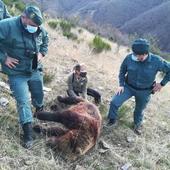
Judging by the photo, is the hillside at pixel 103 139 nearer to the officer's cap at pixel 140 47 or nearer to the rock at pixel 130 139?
the rock at pixel 130 139

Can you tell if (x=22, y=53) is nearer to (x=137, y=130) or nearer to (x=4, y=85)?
(x=4, y=85)

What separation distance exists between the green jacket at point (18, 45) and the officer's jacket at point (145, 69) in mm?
1446

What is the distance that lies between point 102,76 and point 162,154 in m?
3.02

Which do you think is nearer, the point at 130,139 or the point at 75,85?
the point at 130,139

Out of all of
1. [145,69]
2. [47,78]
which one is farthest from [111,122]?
[47,78]

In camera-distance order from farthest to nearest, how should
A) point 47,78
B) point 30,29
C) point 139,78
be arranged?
1. point 47,78
2. point 139,78
3. point 30,29

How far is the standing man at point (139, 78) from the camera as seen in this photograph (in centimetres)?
667

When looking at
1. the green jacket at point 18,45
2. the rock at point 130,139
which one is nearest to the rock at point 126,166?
the rock at point 130,139

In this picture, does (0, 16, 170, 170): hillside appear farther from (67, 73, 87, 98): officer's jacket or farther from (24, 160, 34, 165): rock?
(67, 73, 87, 98): officer's jacket

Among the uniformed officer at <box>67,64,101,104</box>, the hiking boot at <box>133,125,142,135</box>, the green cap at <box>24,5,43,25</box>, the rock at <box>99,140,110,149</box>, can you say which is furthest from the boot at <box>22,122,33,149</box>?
the hiking boot at <box>133,125,142,135</box>

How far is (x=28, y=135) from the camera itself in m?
5.67

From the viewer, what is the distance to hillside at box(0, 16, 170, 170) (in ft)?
18.1

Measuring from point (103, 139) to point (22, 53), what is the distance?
166 cm

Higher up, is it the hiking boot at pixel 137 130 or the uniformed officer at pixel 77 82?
the uniformed officer at pixel 77 82
